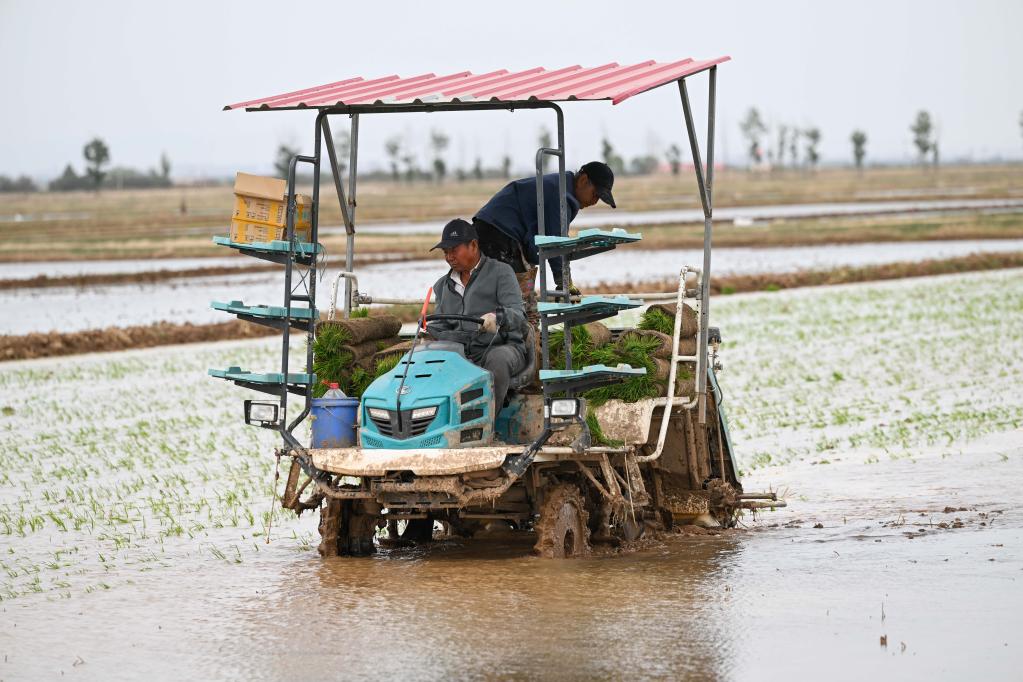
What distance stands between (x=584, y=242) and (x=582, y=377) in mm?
773

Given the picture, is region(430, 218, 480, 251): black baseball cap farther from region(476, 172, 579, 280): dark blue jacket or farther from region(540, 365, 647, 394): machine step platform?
region(540, 365, 647, 394): machine step platform

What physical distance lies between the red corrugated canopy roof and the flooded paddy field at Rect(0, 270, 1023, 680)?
105 inches

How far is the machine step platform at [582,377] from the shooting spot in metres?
8.30

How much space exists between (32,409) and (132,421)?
171 cm

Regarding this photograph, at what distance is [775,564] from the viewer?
8906 mm

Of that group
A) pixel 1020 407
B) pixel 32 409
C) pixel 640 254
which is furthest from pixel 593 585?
pixel 640 254

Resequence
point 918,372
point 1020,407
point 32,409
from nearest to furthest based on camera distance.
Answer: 1. point 1020,407
2. point 32,409
3. point 918,372

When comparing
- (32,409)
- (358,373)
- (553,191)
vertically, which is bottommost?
(32,409)

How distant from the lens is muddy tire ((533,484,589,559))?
883cm

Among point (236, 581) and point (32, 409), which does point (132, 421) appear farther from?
point (236, 581)

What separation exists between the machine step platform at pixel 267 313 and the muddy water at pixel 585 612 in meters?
1.45

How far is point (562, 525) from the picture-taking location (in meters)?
8.87

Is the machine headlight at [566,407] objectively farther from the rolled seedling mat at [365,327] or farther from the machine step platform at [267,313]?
the rolled seedling mat at [365,327]

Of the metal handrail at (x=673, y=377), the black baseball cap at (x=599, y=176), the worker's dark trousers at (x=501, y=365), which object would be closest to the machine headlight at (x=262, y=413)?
the worker's dark trousers at (x=501, y=365)
